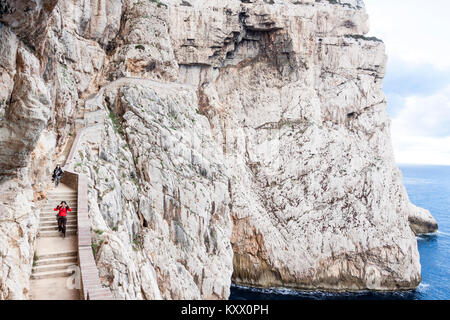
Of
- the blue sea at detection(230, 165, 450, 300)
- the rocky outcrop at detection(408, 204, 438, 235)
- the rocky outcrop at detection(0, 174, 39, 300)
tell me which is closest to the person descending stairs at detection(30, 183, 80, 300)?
the rocky outcrop at detection(0, 174, 39, 300)

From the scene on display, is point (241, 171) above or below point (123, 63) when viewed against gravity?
below

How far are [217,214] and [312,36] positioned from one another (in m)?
29.1

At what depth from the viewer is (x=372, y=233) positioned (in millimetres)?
37875

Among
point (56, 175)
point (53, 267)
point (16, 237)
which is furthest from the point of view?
point (56, 175)

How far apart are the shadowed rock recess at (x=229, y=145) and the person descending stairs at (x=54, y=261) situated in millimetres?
1054

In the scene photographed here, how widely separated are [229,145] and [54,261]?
3079 cm

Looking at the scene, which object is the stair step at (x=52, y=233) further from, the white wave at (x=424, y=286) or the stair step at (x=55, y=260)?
the white wave at (x=424, y=286)

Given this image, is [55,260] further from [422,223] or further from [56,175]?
[422,223]

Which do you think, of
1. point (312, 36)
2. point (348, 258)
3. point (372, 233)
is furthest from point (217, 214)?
point (312, 36)

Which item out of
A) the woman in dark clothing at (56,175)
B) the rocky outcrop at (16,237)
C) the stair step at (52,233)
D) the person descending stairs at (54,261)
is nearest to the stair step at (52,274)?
the person descending stairs at (54,261)

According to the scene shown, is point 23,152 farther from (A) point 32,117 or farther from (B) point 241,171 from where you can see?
(B) point 241,171

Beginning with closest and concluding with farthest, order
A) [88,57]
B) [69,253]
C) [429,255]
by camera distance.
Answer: [69,253] < [88,57] < [429,255]

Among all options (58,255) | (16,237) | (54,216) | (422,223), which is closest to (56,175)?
(54,216)

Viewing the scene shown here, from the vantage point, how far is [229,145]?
39344 mm
